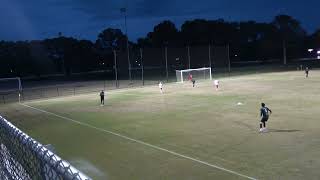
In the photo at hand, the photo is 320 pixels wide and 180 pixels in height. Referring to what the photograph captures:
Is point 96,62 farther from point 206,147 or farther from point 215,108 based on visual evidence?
point 206,147

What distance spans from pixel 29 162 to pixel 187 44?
393 ft

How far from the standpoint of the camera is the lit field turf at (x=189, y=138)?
1529cm

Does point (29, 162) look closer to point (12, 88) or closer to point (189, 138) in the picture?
point (189, 138)

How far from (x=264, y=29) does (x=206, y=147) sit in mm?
135606

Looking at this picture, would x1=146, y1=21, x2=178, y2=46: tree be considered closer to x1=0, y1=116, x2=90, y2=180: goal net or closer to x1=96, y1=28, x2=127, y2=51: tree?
x1=96, y1=28, x2=127, y2=51: tree

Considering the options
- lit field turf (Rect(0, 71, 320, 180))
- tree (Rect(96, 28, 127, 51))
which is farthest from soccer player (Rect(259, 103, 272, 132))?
tree (Rect(96, 28, 127, 51))

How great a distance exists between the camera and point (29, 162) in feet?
14.3

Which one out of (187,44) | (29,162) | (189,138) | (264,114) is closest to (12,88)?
(187,44)

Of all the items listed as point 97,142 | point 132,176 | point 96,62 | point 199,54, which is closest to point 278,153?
point 132,176

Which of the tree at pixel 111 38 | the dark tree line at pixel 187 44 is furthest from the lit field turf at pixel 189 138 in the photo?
the tree at pixel 111 38

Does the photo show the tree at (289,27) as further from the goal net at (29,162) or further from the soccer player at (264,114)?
the goal net at (29,162)

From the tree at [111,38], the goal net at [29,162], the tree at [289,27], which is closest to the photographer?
the goal net at [29,162]

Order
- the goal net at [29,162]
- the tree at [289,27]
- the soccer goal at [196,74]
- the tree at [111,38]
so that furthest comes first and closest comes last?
1. the tree at [111,38]
2. the tree at [289,27]
3. the soccer goal at [196,74]
4. the goal net at [29,162]

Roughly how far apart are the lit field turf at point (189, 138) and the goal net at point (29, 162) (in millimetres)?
9236
